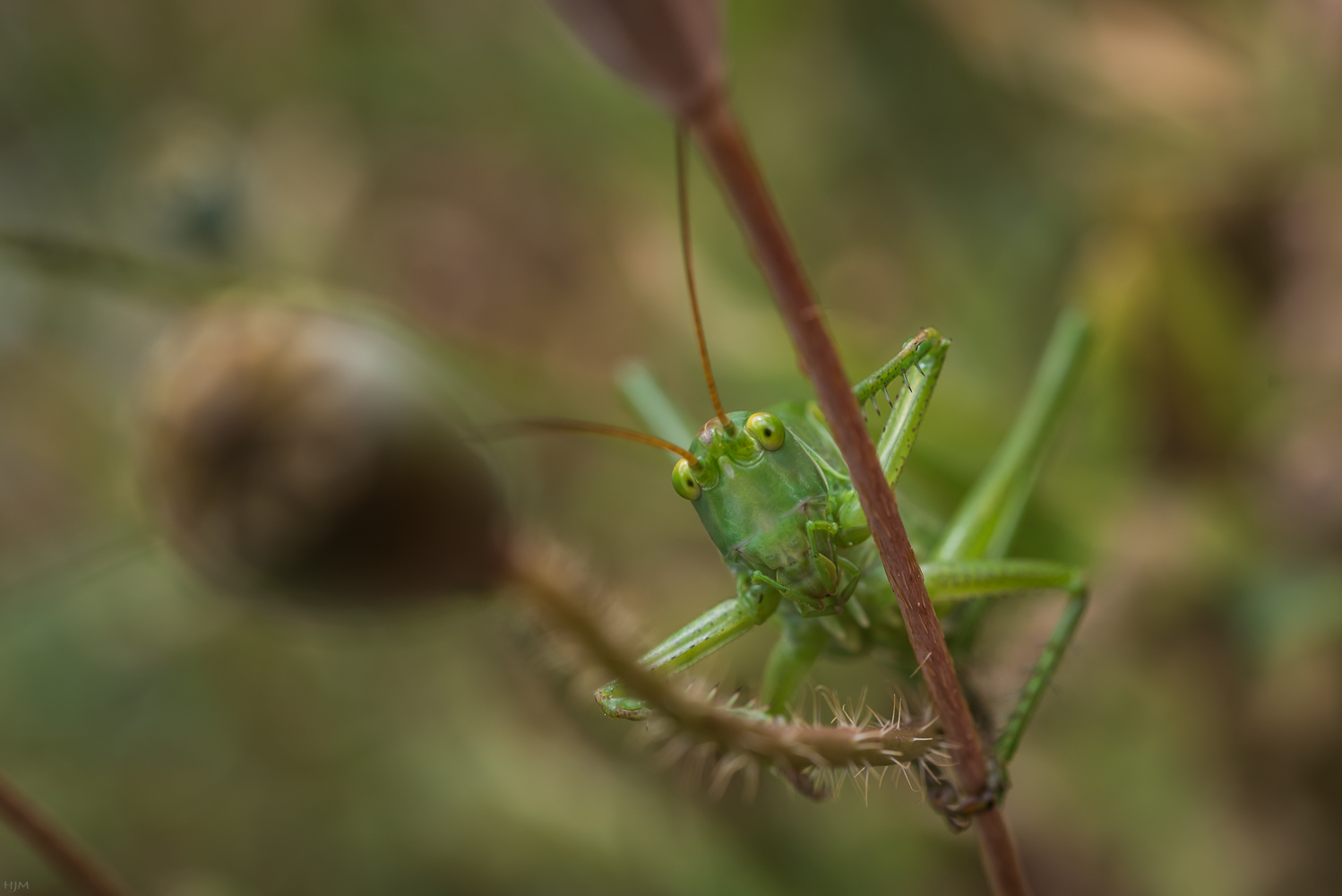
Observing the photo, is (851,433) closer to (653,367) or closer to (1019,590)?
(1019,590)

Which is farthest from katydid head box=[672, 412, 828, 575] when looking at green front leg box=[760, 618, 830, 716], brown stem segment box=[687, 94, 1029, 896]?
brown stem segment box=[687, 94, 1029, 896]

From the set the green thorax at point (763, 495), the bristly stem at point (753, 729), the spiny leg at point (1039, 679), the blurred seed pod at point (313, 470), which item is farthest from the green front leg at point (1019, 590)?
the blurred seed pod at point (313, 470)

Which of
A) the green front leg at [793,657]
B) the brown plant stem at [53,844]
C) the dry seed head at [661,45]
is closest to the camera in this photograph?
the dry seed head at [661,45]

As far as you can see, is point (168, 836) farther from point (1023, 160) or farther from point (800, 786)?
point (1023, 160)

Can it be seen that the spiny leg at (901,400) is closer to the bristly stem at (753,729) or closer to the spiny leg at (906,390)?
the spiny leg at (906,390)

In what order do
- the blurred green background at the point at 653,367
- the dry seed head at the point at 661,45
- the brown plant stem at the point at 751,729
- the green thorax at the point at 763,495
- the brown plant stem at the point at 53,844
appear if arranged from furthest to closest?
the blurred green background at the point at 653,367 < the green thorax at the point at 763,495 < the brown plant stem at the point at 53,844 < the brown plant stem at the point at 751,729 < the dry seed head at the point at 661,45

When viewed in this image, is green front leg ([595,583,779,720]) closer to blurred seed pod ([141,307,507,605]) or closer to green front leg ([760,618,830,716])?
green front leg ([760,618,830,716])

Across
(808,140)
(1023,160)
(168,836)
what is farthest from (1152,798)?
(168,836)

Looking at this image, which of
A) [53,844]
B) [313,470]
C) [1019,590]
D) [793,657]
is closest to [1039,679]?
[1019,590]
